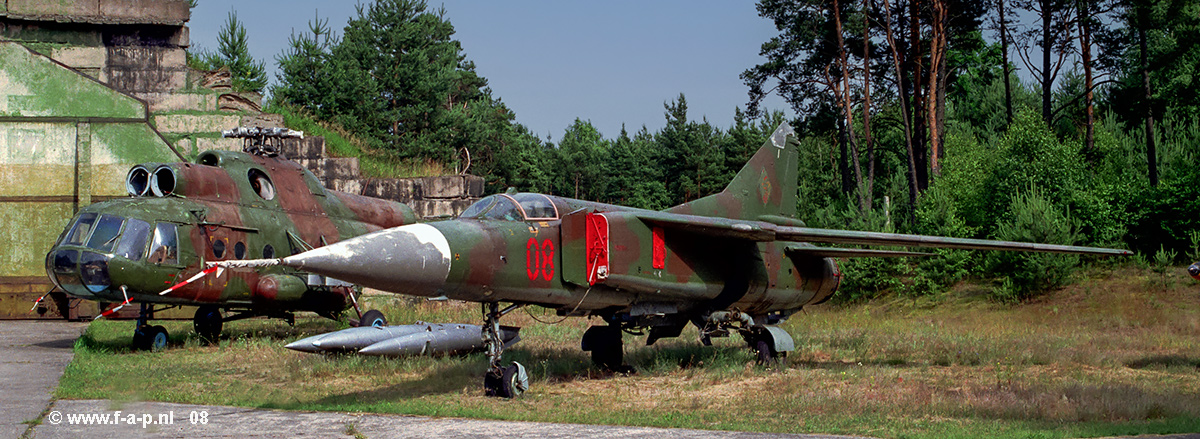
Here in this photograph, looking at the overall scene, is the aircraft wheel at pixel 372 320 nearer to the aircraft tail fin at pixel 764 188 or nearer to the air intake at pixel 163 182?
the air intake at pixel 163 182

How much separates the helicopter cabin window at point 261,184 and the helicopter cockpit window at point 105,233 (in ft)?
9.06

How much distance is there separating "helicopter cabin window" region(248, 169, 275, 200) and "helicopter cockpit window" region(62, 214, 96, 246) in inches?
115

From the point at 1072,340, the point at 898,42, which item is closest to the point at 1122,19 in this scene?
the point at 898,42

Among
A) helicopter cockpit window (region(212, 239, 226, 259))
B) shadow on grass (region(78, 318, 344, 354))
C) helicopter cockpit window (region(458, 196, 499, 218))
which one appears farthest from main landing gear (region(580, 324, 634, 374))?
helicopter cockpit window (region(212, 239, 226, 259))

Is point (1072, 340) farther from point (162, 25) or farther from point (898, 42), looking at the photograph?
point (162, 25)

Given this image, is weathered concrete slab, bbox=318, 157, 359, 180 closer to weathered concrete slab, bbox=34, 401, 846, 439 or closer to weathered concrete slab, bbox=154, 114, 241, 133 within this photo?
weathered concrete slab, bbox=154, 114, 241, 133

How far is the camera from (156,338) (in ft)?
52.9

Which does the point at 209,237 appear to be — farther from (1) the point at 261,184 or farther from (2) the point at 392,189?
(2) the point at 392,189

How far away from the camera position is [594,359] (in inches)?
547

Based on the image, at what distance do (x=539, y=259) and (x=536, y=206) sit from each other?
0.76 m

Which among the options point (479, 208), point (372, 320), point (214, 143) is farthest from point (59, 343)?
point (479, 208)

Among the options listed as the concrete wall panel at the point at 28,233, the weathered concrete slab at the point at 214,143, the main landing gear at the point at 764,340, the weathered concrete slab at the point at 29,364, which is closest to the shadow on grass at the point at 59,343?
the weathered concrete slab at the point at 29,364

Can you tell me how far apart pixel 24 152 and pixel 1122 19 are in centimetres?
3601

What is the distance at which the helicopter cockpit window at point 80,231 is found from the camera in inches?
565
